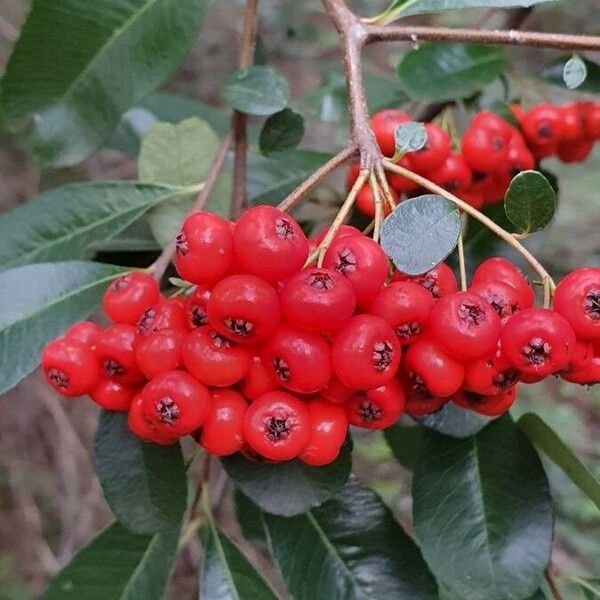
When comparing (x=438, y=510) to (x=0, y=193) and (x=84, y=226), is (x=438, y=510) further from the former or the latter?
(x=0, y=193)

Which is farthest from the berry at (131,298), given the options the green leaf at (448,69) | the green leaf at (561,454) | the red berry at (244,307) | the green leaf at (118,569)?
the green leaf at (448,69)

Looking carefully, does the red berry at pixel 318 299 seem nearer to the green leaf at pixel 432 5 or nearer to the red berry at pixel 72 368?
the red berry at pixel 72 368

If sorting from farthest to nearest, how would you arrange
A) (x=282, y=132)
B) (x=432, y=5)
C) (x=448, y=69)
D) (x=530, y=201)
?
(x=448, y=69) → (x=282, y=132) → (x=432, y=5) → (x=530, y=201)

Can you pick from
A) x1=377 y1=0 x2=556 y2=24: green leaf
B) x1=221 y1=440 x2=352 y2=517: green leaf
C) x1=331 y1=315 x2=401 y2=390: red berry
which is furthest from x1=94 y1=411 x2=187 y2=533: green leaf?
x1=377 y1=0 x2=556 y2=24: green leaf

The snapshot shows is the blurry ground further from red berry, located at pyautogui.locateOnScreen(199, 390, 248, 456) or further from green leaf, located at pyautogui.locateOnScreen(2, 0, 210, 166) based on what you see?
red berry, located at pyautogui.locateOnScreen(199, 390, 248, 456)

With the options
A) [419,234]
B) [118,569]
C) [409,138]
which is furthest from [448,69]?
[118,569]

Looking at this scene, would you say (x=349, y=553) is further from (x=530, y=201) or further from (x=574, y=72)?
(x=574, y=72)

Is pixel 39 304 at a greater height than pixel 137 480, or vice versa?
pixel 39 304
